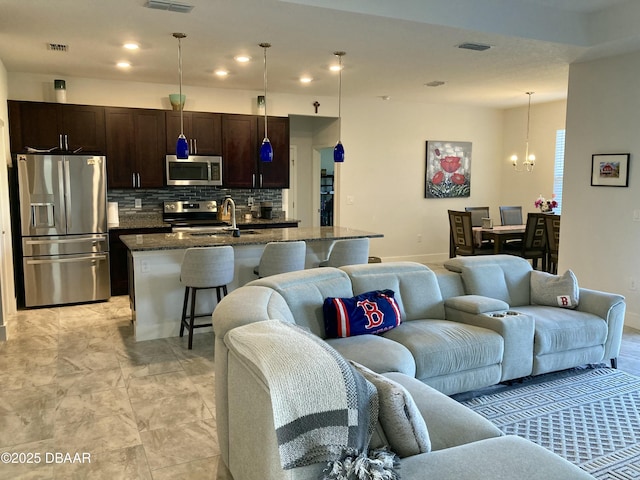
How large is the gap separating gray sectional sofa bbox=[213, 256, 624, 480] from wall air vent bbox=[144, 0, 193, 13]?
220 centimetres

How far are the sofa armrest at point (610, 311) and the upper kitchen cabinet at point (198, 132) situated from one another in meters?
5.11

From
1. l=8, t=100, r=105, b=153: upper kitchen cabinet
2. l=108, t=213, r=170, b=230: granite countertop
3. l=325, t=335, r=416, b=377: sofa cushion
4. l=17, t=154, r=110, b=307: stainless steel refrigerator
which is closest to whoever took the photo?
l=325, t=335, r=416, b=377: sofa cushion

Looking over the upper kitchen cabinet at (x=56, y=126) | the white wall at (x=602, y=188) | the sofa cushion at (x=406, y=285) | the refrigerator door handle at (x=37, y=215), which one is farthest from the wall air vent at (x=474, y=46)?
the refrigerator door handle at (x=37, y=215)

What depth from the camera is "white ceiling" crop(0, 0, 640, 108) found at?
3.98 metres

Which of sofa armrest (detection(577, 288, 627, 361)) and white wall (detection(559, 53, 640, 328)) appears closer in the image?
sofa armrest (detection(577, 288, 627, 361))

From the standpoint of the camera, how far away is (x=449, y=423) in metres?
2.07

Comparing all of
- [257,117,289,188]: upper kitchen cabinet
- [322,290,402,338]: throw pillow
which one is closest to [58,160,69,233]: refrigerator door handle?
[257,117,289,188]: upper kitchen cabinet

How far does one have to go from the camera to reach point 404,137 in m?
8.77

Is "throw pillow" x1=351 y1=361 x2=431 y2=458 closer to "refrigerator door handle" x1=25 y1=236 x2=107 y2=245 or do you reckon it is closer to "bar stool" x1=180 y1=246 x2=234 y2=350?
"bar stool" x1=180 y1=246 x2=234 y2=350

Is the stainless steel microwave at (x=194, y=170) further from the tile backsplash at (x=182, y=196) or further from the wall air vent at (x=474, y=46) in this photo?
the wall air vent at (x=474, y=46)

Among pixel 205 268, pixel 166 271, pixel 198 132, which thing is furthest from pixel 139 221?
pixel 205 268

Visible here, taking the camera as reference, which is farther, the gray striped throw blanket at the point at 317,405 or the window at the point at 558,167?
the window at the point at 558,167

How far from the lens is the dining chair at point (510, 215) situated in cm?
830

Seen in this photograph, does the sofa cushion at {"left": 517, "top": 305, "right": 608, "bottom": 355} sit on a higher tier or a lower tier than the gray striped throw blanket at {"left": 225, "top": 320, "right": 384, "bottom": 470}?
lower
